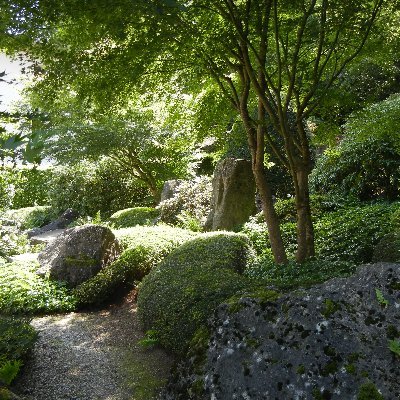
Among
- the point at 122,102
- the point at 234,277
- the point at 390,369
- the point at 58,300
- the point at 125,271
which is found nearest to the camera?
the point at 390,369

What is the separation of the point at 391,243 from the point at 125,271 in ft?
14.6

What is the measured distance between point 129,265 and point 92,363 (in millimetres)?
2783

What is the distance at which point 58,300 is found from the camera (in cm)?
672

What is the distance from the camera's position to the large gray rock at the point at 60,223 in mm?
15289

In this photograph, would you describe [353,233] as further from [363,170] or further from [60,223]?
[60,223]

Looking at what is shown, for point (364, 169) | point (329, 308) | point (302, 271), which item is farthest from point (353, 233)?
point (329, 308)

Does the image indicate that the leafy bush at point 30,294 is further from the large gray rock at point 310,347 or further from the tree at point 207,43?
the large gray rock at point 310,347

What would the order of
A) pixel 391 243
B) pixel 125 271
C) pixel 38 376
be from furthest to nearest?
pixel 125 271
pixel 391 243
pixel 38 376

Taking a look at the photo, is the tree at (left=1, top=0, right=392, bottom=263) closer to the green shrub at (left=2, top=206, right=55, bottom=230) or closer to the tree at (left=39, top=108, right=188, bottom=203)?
the tree at (left=39, top=108, right=188, bottom=203)

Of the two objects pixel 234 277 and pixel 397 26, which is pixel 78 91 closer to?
pixel 234 277

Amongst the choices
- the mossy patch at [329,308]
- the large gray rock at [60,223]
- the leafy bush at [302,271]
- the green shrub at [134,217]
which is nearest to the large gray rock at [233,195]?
the green shrub at [134,217]

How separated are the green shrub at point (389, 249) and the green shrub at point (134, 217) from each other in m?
8.13

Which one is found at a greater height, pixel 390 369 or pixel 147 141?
Answer: pixel 147 141

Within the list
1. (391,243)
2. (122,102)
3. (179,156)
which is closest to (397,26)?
Result: (391,243)
